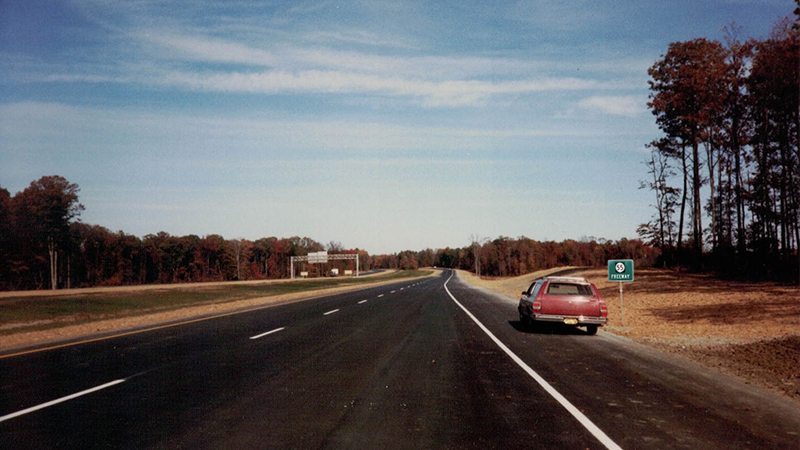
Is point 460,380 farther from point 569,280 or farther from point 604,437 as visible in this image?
point 569,280

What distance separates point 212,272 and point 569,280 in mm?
125640

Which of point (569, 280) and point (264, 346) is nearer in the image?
point (264, 346)

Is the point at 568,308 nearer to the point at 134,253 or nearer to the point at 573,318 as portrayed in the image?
the point at 573,318

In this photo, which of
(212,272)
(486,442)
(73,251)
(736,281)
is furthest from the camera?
(212,272)

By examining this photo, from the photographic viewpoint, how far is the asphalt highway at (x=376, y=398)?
17.4ft

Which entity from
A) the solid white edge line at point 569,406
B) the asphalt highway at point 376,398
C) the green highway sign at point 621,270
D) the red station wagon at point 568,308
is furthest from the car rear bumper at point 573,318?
the green highway sign at point 621,270

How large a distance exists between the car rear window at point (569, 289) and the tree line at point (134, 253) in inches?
2483

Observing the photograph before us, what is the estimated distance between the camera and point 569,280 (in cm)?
1509

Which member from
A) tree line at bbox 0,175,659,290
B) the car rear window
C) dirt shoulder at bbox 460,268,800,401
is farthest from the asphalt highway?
tree line at bbox 0,175,659,290

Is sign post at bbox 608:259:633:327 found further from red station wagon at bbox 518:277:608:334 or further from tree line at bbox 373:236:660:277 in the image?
tree line at bbox 373:236:660:277

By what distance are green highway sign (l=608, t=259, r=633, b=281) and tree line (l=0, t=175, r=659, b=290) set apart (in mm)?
59269

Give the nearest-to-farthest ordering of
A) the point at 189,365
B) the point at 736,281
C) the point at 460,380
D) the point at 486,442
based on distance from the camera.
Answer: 1. the point at 486,442
2. the point at 460,380
3. the point at 189,365
4. the point at 736,281

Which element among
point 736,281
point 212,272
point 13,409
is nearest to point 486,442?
point 13,409

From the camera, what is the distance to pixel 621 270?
17.9 m
